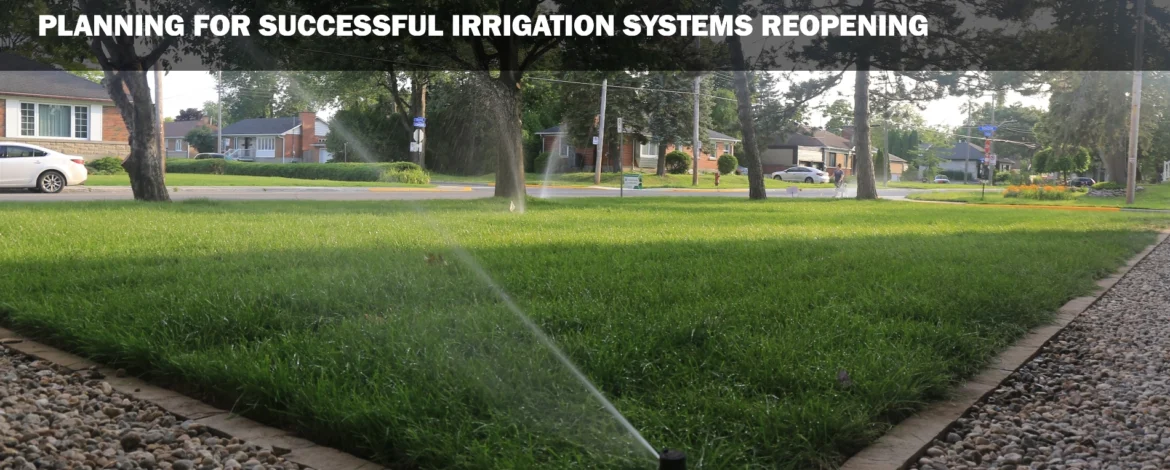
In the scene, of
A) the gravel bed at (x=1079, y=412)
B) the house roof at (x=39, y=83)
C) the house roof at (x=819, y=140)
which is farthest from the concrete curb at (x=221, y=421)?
the house roof at (x=819, y=140)

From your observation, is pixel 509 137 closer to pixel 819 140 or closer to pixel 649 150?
pixel 649 150

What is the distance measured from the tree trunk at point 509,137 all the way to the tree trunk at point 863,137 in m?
12.9

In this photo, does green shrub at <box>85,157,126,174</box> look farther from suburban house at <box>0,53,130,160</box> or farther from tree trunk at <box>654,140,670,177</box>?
tree trunk at <box>654,140,670,177</box>

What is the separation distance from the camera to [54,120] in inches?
1385

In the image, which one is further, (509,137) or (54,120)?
(54,120)

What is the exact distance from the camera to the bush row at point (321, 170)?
36.8 meters

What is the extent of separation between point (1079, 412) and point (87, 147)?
39.0m

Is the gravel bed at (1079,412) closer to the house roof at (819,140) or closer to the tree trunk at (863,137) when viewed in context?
the tree trunk at (863,137)

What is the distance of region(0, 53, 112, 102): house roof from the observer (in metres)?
33.8

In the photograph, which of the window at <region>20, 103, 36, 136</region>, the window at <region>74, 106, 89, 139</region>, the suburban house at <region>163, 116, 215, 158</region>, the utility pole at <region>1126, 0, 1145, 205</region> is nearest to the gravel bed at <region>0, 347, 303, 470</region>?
the utility pole at <region>1126, 0, 1145, 205</region>

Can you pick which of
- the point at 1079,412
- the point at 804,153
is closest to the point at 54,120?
the point at 1079,412

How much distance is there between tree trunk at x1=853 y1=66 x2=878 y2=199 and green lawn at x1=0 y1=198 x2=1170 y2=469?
18.7 metres

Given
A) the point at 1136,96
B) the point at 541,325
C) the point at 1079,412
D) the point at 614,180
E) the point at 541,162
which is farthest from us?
the point at 541,162

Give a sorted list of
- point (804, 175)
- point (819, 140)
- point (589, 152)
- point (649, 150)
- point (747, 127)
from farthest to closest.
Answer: point (819, 140)
point (804, 175)
point (649, 150)
point (589, 152)
point (747, 127)
